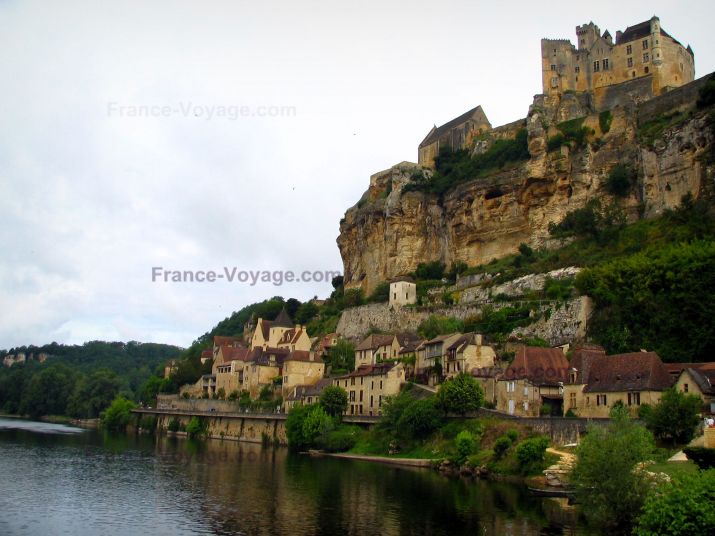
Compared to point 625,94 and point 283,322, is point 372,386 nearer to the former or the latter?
point 283,322

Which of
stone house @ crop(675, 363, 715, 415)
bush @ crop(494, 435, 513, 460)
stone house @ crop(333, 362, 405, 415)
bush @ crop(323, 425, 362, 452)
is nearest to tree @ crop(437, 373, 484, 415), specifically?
bush @ crop(494, 435, 513, 460)

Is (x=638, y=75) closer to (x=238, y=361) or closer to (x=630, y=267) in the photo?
(x=630, y=267)

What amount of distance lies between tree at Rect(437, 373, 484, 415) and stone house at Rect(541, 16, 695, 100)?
50.4 meters

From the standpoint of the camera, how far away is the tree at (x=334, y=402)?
60906mm

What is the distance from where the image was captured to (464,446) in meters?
45.7

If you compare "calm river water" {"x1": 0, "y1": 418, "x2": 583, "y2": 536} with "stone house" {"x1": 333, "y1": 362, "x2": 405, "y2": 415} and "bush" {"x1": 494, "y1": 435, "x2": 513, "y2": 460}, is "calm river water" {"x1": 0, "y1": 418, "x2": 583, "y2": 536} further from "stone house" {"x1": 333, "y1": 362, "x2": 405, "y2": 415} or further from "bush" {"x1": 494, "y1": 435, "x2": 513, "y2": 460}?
"stone house" {"x1": 333, "y1": 362, "x2": 405, "y2": 415}

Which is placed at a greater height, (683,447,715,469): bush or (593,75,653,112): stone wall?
(593,75,653,112): stone wall

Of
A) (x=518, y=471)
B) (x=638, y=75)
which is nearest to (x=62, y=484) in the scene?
(x=518, y=471)

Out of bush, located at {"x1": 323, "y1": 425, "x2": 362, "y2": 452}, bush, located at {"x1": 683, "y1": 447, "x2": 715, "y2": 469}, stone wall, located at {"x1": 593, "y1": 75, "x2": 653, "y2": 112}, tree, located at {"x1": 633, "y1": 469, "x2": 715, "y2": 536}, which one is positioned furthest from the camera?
stone wall, located at {"x1": 593, "y1": 75, "x2": 653, "y2": 112}

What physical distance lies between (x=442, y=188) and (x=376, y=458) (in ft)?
161

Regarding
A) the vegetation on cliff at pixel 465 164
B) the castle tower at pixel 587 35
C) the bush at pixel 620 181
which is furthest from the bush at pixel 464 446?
the castle tower at pixel 587 35

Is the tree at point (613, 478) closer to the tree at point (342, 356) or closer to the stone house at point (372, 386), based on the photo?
the stone house at point (372, 386)

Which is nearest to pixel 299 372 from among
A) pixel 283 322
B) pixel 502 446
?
pixel 283 322

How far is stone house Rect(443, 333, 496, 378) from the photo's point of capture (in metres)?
55.9
